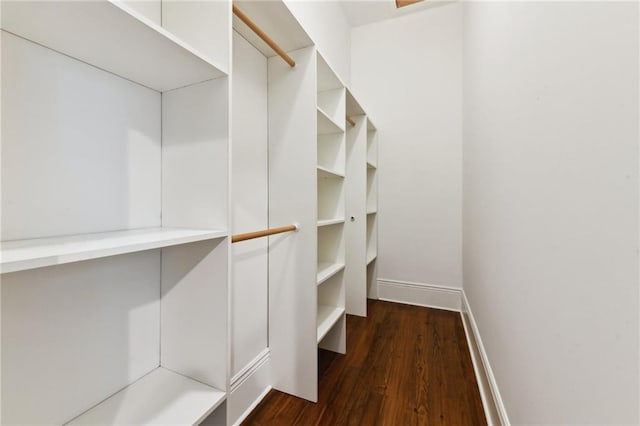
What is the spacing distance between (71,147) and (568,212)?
1.27 meters

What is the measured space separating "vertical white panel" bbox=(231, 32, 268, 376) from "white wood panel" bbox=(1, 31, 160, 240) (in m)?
0.44

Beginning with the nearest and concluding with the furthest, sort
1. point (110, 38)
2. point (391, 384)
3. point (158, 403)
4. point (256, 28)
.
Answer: point (110, 38)
point (158, 403)
point (256, 28)
point (391, 384)

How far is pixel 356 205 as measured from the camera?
7.67 feet

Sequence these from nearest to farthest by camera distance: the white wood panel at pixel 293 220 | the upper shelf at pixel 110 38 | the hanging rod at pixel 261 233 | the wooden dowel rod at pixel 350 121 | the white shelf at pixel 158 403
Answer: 1. the upper shelf at pixel 110 38
2. the white shelf at pixel 158 403
3. the hanging rod at pixel 261 233
4. the white wood panel at pixel 293 220
5. the wooden dowel rod at pixel 350 121

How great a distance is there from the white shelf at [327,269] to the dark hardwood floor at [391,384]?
621 mm

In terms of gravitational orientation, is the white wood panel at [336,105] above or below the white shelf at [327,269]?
above

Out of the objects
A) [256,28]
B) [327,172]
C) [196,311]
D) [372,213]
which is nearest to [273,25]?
[256,28]

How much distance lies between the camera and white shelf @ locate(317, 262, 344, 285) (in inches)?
61.9

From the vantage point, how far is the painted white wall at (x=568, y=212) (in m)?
0.45

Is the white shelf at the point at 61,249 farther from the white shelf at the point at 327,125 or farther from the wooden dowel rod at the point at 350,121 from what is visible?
the wooden dowel rod at the point at 350,121

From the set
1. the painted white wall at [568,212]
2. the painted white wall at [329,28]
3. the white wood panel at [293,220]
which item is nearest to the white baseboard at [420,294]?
the painted white wall at [568,212]

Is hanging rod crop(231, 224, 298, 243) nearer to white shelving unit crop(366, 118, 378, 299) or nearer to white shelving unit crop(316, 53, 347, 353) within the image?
→ white shelving unit crop(316, 53, 347, 353)

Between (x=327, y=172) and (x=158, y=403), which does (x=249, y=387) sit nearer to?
(x=158, y=403)

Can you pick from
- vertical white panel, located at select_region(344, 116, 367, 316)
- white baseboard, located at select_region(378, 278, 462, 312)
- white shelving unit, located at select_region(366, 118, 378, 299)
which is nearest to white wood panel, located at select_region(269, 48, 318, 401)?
vertical white panel, located at select_region(344, 116, 367, 316)
